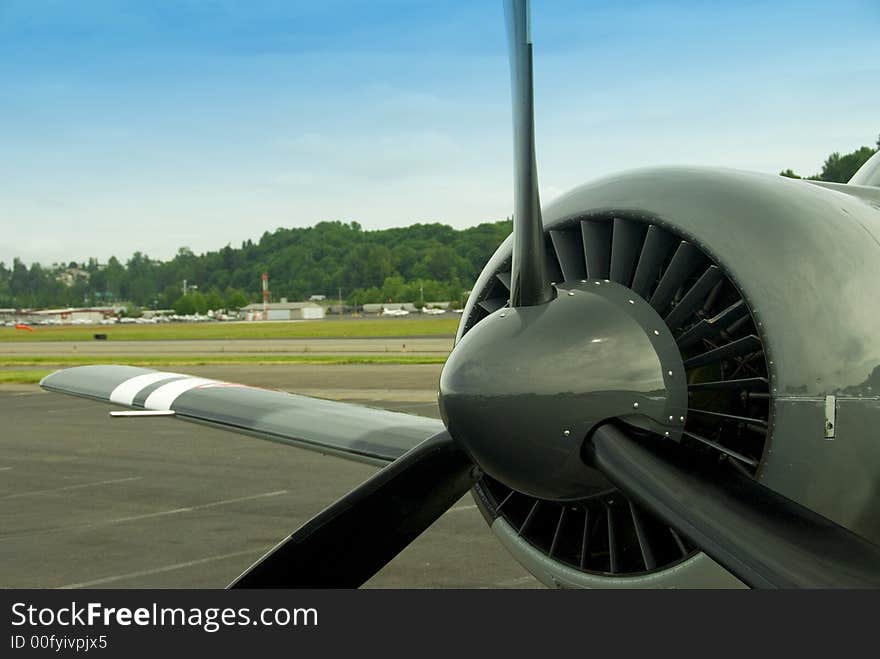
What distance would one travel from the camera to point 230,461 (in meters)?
13.4

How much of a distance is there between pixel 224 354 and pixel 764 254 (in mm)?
39930

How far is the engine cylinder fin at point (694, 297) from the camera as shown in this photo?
369 centimetres

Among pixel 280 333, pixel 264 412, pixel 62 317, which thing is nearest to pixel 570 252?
pixel 264 412

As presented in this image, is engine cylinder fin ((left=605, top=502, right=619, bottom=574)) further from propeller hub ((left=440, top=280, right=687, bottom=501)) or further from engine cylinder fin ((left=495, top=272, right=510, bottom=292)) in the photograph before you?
engine cylinder fin ((left=495, top=272, right=510, bottom=292))

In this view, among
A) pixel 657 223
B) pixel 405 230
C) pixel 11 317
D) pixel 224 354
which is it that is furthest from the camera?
pixel 11 317

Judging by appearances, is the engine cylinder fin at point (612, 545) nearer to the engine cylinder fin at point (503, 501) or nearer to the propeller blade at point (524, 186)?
the engine cylinder fin at point (503, 501)

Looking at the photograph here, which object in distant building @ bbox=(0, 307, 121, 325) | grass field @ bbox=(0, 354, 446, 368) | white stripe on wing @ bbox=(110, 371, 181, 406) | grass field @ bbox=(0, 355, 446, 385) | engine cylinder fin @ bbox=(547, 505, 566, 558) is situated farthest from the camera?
distant building @ bbox=(0, 307, 121, 325)

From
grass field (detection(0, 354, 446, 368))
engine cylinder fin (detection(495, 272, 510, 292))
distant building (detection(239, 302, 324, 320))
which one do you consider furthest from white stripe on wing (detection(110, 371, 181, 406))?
distant building (detection(239, 302, 324, 320))

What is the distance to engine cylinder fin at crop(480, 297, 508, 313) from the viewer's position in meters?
4.46

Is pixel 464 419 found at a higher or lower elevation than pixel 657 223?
lower

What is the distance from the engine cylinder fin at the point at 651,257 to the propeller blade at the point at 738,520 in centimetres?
63

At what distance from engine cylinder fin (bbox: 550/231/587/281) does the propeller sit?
24 cm
